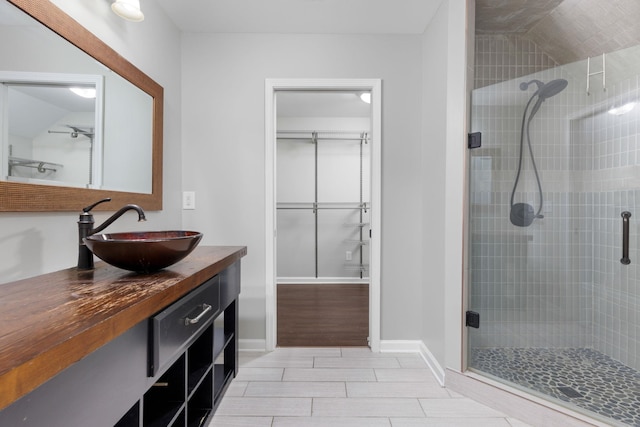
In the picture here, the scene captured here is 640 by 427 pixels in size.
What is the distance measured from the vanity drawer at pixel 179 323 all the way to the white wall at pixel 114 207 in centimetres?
59

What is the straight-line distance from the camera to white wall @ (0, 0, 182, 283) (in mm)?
1123

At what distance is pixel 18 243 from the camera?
1.12 meters

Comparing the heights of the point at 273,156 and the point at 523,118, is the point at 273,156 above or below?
below

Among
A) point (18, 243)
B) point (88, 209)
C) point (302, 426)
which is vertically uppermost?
point (88, 209)

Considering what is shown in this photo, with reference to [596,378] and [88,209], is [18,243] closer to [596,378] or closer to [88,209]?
[88,209]

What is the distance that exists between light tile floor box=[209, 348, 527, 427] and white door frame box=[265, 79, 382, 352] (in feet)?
0.77

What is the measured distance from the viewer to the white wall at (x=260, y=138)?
2.34m

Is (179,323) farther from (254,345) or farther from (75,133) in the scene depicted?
(254,345)

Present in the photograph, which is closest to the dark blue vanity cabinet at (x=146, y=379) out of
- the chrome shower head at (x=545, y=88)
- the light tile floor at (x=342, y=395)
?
the light tile floor at (x=342, y=395)

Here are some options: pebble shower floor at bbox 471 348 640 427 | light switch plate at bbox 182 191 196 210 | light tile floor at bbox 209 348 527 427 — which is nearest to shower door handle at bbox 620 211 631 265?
pebble shower floor at bbox 471 348 640 427

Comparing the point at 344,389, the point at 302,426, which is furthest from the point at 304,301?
the point at 302,426

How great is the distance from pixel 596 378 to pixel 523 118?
1582mm

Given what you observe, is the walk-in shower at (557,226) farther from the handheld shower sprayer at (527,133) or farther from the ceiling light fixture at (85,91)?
the ceiling light fixture at (85,91)

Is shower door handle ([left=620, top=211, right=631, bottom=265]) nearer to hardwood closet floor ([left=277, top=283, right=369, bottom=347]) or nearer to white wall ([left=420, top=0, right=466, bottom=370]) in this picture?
white wall ([left=420, top=0, right=466, bottom=370])
